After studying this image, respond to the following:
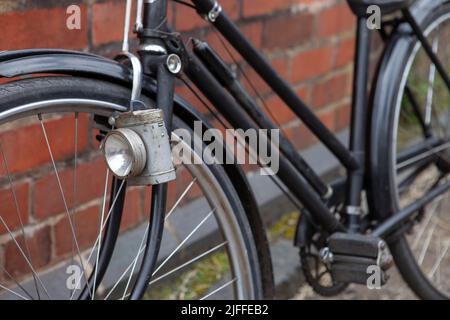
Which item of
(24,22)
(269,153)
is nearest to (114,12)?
(24,22)

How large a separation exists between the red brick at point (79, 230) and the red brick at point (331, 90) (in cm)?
119

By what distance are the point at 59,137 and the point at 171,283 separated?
60 cm

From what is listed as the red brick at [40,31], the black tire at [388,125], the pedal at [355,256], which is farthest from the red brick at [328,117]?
the red brick at [40,31]

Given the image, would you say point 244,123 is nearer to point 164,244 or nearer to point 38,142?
point 38,142

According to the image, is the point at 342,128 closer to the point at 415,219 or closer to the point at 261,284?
the point at 415,219

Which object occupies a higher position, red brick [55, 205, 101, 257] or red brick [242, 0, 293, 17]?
red brick [242, 0, 293, 17]

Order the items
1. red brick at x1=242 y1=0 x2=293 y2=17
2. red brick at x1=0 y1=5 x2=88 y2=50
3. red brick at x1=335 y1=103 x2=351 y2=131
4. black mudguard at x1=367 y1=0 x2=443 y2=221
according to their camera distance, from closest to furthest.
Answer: red brick at x1=0 y1=5 x2=88 y2=50 < black mudguard at x1=367 y1=0 x2=443 y2=221 < red brick at x1=242 y1=0 x2=293 y2=17 < red brick at x1=335 y1=103 x2=351 y2=131

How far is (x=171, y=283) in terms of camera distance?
228 cm

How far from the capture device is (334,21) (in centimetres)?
303

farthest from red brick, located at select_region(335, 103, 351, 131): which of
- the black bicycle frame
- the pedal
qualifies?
the pedal

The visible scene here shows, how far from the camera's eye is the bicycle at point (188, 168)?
1.30 meters

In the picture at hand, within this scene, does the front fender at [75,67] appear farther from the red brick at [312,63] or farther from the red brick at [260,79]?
the red brick at [312,63]

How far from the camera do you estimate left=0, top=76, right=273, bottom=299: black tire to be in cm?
121

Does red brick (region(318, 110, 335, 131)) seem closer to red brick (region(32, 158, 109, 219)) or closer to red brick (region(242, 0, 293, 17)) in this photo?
red brick (region(242, 0, 293, 17))
